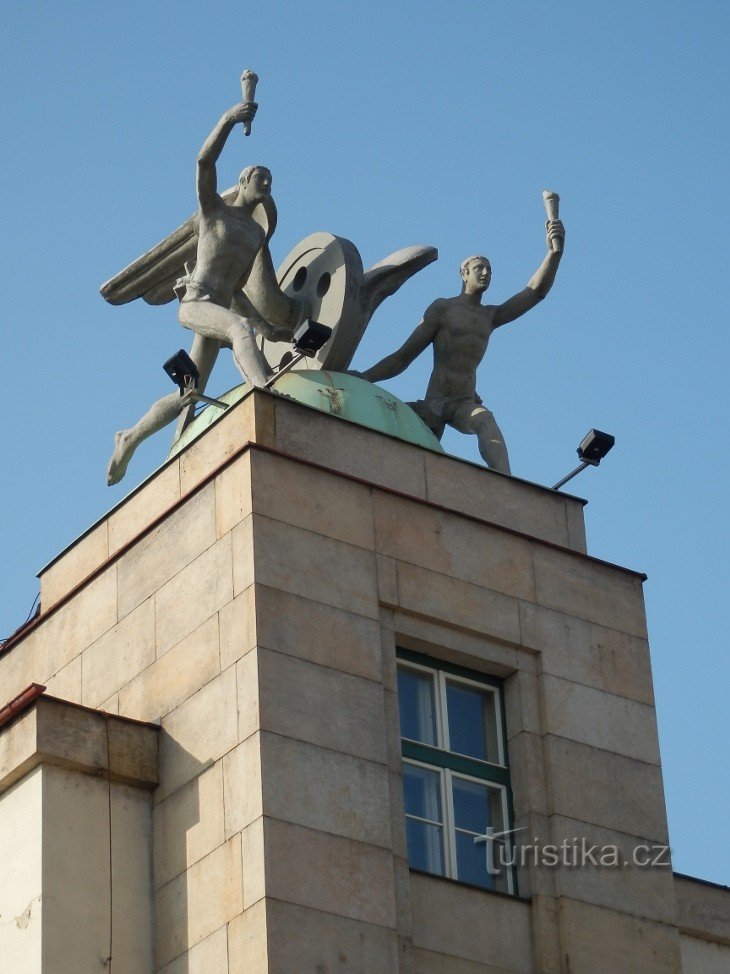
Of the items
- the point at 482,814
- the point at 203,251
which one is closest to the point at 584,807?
the point at 482,814

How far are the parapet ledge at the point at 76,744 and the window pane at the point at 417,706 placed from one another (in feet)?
8.71

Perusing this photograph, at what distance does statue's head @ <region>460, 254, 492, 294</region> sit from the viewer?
31.3 metres

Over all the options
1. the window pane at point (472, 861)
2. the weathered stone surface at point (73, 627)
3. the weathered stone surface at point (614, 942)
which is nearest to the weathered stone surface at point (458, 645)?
the window pane at point (472, 861)

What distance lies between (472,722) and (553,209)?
8.51 meters

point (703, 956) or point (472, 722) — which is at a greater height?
point (472, 722)

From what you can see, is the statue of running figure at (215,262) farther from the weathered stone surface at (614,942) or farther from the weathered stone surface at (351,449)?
the weathered stone surface at (614,942)

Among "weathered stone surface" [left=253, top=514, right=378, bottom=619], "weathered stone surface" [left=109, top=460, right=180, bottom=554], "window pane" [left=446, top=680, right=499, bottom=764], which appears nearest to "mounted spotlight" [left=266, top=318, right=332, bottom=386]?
"weathered stone surface" [left=109, top=460, right=180, bottom=554]

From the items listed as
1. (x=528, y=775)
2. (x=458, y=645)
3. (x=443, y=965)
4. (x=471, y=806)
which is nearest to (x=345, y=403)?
(x=458, y=645)

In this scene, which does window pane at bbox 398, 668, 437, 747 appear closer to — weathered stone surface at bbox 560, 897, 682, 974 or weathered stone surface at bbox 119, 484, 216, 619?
weathered stone surface at bbox 560, 897, 682, 974

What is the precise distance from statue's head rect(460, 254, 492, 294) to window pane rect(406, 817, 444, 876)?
8827 mm

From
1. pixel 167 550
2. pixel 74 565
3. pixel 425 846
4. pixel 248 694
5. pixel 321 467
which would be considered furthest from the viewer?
pixel 74 565

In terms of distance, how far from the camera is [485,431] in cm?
3044

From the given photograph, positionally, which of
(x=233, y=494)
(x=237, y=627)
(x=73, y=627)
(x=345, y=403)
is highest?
(x=345, y=403)

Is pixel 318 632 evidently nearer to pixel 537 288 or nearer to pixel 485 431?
pixel 485 431
